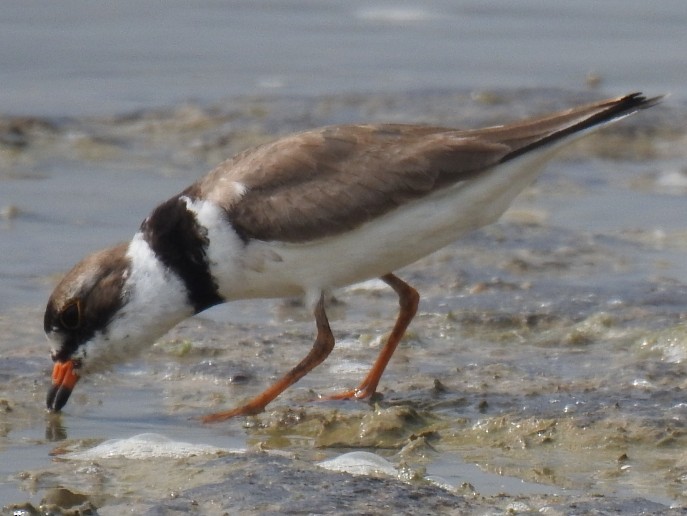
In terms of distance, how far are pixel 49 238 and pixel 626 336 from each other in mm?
3288

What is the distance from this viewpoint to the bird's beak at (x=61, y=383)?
5.13 metres

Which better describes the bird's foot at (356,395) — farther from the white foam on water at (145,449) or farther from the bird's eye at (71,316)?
the bird's eye at (71,316)

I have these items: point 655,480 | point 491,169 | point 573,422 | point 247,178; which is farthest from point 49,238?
point 655,480

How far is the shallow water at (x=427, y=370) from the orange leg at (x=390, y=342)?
8 centimetres

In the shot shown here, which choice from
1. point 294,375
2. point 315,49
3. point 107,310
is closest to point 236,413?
point 294,375

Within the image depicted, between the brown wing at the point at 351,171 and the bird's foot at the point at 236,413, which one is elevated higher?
the brown wing at the point at 351,171

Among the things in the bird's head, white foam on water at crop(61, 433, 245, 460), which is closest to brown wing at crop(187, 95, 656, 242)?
the bird's head

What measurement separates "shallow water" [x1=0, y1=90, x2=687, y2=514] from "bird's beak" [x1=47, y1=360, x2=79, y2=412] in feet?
0.22

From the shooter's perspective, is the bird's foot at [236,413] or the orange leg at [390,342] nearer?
the bird's foot at [236,413]

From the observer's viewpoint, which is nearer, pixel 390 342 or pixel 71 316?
pixel 71 316

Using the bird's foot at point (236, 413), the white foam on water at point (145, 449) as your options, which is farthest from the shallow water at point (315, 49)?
the white foam on water at point (145, 449)

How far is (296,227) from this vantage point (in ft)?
16.9

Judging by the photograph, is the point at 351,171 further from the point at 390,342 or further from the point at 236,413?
the point at 236,413

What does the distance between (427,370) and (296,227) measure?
2.97 feet
